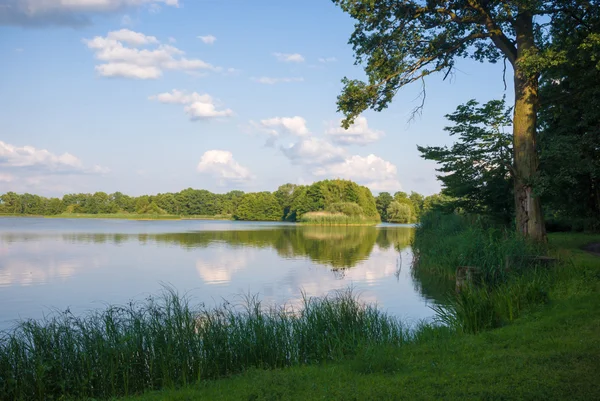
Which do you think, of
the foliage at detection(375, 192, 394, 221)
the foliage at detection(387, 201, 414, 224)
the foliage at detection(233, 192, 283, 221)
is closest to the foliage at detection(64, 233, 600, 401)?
the foliage at detection(387, 201, 414, 224)

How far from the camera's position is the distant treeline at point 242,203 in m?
91.9

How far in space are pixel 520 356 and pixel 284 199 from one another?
101 m

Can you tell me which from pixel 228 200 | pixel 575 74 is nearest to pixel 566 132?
pixel 575 74

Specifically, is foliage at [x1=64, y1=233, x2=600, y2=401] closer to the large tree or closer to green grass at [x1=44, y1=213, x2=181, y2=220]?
the large tree

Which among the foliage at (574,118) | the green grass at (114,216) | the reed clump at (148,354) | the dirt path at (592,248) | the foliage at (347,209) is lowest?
the reed clump at (148,354)

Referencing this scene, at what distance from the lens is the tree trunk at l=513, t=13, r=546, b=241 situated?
13102 mm

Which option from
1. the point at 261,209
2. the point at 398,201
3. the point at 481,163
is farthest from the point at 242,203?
the point at 481,163

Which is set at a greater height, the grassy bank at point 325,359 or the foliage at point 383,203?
the foliage at point 383,203

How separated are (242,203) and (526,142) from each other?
98.4 m

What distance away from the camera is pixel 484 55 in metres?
16.5

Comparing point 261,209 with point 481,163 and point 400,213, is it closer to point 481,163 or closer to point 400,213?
point 400,213

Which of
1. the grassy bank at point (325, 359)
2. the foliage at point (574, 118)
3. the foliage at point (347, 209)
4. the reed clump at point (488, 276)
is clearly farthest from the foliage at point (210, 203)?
the grassy bank at point (325, 359)

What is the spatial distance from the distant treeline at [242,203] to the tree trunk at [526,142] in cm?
7430

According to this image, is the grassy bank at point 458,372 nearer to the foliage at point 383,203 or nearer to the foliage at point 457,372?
the foliage at point 457,372
